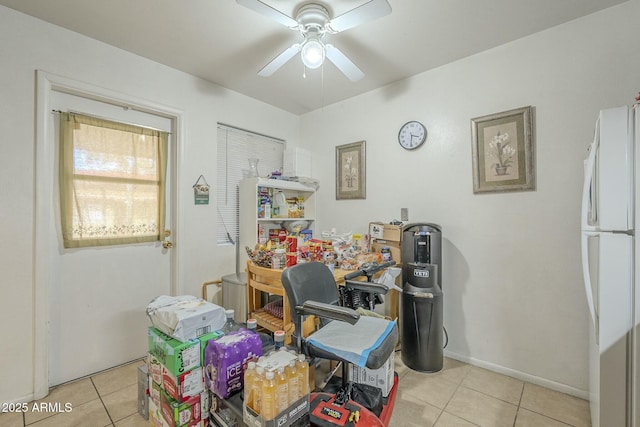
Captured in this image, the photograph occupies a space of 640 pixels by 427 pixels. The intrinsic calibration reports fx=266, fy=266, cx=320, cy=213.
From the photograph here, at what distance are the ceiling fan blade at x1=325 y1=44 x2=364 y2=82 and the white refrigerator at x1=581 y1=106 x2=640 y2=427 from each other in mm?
1388

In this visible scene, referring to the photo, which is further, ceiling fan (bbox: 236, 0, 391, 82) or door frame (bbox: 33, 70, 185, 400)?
door frame (bbox: 33, 70, 185, 400)

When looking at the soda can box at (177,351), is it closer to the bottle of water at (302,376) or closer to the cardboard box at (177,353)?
the cardboard box at (177,353)

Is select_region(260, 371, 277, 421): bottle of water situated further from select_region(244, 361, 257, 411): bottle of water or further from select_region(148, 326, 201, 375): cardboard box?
select_region(148, 326, 201, 375): cardboard box

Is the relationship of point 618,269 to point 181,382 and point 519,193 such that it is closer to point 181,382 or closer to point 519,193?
point 519,193

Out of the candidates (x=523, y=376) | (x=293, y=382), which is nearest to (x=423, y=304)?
(x=523, y=376)

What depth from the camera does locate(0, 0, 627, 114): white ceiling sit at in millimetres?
1715

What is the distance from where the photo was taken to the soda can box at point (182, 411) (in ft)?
4.26

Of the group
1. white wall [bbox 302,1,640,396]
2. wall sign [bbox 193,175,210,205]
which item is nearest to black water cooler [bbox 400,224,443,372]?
white wall [bbox 302,1,640,396]

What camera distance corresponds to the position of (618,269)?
107 centimetres

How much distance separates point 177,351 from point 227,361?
25 centimetres

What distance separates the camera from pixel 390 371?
65.7 inches

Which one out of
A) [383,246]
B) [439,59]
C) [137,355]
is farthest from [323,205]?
[137,355]

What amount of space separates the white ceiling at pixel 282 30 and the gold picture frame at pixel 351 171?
76cm

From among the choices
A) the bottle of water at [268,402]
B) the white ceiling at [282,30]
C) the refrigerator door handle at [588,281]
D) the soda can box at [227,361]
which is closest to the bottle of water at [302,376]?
the bottle of water at [268,402]
